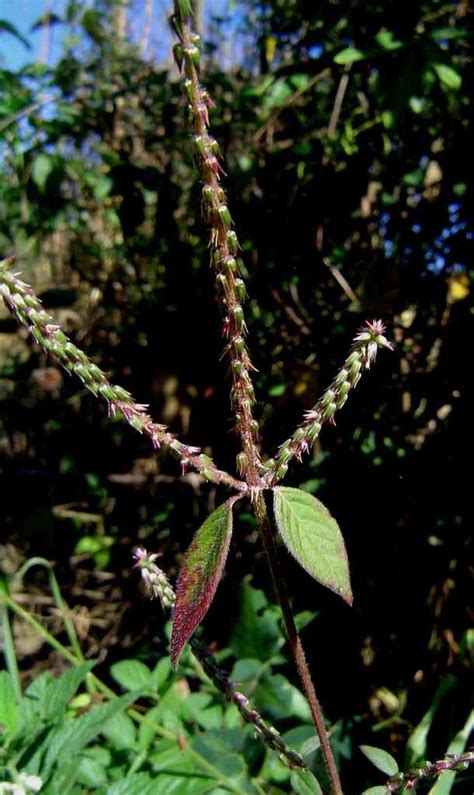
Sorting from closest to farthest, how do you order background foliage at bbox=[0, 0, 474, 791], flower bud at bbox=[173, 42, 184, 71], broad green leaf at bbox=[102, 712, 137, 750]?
flower bud at bbox=[173, 42, 184, 71], broad green leaf at bbox=[102, 712, 137, 750], background foliage at bbox=[0, 0, 474, 791]

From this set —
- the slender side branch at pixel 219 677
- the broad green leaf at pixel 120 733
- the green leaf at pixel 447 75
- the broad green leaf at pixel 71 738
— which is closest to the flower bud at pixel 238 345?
the slender side branch at pixel 219 677

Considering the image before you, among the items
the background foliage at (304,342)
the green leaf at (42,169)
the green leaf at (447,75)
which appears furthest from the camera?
the green leaf at (42,169)

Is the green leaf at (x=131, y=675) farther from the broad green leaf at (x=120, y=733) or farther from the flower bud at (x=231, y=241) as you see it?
the flower bud at (x=231, y=241)

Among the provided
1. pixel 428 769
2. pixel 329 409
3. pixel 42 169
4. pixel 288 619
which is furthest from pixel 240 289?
pixel 42 169

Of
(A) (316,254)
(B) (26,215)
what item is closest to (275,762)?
(A) (316,254)

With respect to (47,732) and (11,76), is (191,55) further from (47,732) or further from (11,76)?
(11,76)

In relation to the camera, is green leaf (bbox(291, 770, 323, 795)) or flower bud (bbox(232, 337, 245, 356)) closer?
flower bud (bbox(232, 337, 245, 356))

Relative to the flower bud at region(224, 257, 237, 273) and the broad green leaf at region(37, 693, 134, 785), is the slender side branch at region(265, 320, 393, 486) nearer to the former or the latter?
the flower bud at region(224, 257, 237, 273)

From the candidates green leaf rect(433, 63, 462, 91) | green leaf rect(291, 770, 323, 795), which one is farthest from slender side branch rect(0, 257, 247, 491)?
green leaf rect(433, 63, 462, 91)
